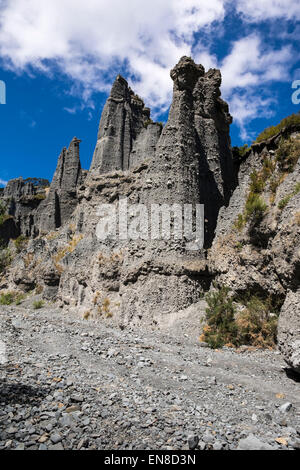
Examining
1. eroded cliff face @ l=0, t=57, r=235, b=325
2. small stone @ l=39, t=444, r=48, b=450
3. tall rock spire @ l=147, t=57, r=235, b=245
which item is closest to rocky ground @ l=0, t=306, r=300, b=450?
small stone @ l=39, t=444, r=48, b=450

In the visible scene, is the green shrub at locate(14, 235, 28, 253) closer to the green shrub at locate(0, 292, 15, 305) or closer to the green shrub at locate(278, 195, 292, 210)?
the green shrub at locate(0, 292, 15, 305)

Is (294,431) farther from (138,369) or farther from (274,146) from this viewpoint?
(274,146)

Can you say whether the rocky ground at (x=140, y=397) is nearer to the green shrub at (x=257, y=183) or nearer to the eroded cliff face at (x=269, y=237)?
the eroded cliff face at (x=269, y=237)

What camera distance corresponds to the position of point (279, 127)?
54.1 feet

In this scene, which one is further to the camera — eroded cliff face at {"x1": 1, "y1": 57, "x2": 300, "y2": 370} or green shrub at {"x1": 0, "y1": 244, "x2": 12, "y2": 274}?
green shrub at {"x1": 0, "y1": 244, "x2": 12, "y2": 274}

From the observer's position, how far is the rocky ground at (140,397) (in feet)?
15.1

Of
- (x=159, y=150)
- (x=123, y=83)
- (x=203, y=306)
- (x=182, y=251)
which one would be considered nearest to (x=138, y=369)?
(x=203, y=306)

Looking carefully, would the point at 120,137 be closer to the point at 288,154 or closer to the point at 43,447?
the point at 288,154

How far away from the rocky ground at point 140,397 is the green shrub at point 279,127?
38.4 ft

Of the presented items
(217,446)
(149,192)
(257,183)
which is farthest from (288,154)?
(217,446)

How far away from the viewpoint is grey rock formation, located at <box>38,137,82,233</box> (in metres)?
43.3

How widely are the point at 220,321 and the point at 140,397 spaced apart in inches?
310

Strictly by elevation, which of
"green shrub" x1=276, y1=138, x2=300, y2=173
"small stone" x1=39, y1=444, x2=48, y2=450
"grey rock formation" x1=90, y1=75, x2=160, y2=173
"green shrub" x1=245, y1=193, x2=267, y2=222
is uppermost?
"grey rock formation" x1=90, y1=75, x2=160, y2=173

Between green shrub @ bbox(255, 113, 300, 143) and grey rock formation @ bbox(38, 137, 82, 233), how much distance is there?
31180 mm
